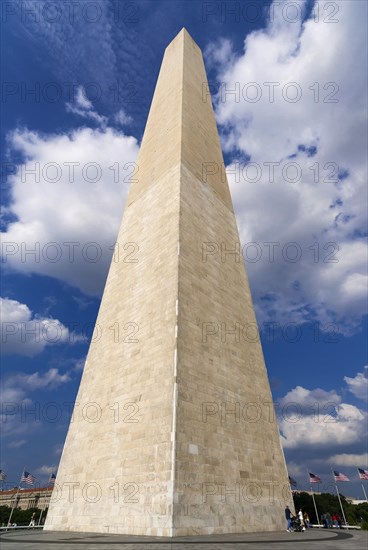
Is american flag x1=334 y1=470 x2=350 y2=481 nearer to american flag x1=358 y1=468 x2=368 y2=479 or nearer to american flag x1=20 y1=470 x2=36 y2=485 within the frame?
american flag x1=358 y1=468 x2=368 y2=479

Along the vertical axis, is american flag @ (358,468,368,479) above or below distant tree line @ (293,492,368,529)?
below

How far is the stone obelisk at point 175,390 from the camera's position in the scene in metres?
10.1

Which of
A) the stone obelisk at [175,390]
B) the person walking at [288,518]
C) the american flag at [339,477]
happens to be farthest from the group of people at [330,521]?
the stone obelisk at [175,390]

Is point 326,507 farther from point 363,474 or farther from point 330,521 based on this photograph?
point 363,474

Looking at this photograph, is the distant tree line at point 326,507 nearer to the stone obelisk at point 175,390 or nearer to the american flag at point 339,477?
the american flag at point 339,477

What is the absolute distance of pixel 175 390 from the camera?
35.1ft

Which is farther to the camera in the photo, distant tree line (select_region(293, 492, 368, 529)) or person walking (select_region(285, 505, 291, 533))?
distant tree line (select_region(293, 492, 368, 529))

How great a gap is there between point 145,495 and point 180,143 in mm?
15396

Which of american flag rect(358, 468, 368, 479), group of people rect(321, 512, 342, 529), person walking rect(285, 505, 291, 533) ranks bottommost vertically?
person walking rect(285, 505, 291, 533)

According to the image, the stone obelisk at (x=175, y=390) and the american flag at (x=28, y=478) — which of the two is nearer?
the stone obelisk at (x=175, y=390)

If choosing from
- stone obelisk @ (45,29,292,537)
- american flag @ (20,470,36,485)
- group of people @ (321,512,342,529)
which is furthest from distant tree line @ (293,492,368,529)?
stone obelisk @ (45,29,292,537)

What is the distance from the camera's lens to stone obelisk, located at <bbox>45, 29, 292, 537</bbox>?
10.1 metres

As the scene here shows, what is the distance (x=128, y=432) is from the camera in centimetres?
1139

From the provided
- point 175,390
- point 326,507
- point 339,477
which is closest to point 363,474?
point 339,477
